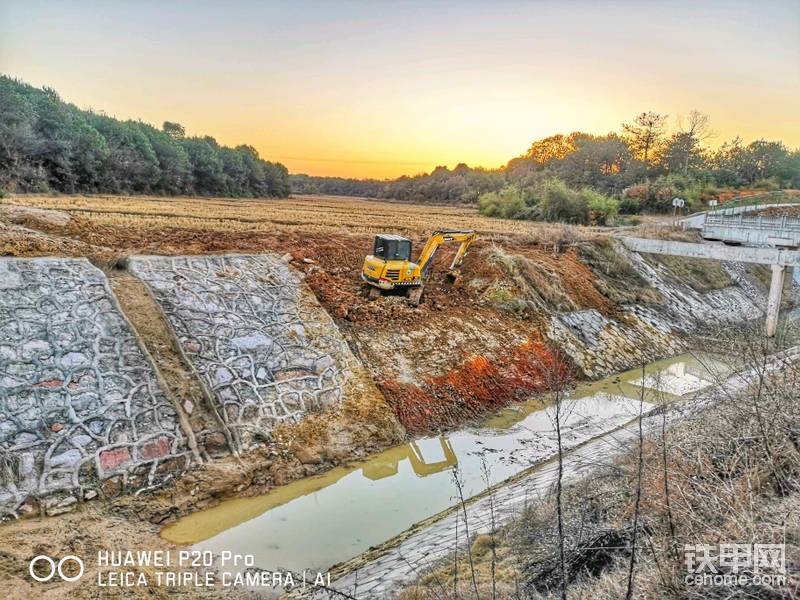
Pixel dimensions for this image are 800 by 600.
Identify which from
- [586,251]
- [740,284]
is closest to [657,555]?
[586,251]

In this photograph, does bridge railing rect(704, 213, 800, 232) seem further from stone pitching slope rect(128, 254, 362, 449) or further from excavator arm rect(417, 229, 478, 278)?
stone pitching slope rect(128, 254, 362, 449)

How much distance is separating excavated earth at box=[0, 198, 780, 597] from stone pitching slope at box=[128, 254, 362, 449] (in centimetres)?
5

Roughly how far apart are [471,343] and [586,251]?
10950 millimetres

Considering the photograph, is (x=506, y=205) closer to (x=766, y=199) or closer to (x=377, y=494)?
(x=766, y=199)

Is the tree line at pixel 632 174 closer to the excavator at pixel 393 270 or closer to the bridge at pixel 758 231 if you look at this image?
the bridge at pixel 758 231

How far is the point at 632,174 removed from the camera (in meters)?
53.9

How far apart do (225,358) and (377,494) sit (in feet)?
15.5

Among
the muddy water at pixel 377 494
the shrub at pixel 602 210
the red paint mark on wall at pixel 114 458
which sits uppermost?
the shrub at pixel 602 210

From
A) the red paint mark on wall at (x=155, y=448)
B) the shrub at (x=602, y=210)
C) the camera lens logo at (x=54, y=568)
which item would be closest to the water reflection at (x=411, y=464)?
the red paint mark on wall at (x=155, y=448)

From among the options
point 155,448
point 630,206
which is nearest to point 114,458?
point 155,448

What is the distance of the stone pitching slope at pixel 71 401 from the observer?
802 cm

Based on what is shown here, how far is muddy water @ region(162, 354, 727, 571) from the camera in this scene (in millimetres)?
7820

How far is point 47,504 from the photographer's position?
302 inches

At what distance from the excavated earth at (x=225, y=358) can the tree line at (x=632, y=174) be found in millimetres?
24887
